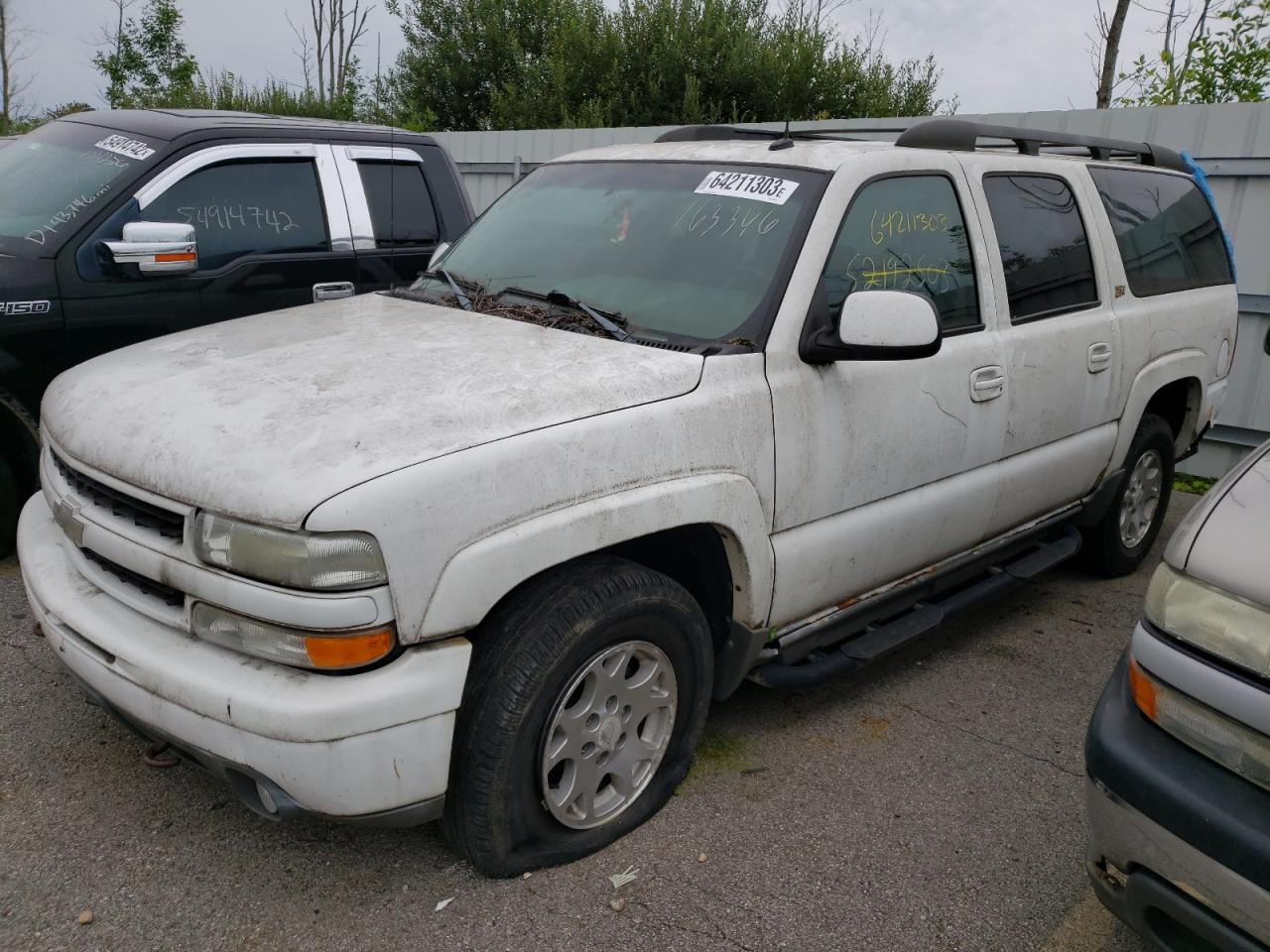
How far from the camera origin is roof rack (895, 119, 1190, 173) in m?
3.73

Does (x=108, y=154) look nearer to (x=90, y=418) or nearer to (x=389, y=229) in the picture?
(x=389, y=229)

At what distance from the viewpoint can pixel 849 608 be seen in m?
3.48

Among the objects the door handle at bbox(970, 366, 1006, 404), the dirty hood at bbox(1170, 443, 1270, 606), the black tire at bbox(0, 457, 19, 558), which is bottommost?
the black tire at bbox(0, 457, 19, 558)

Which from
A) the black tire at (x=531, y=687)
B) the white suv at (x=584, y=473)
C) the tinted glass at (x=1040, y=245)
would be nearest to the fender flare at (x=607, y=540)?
the white suv at (x=584, y=473)

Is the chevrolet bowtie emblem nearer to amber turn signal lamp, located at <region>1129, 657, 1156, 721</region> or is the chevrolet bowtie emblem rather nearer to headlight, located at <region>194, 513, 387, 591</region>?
headlight, located at <region>194, 513, 387, 591</region>

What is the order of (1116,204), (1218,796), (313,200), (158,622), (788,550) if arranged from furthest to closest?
(313,200)
(1116,204)
(788,550)
(158,622)
(1218,796)

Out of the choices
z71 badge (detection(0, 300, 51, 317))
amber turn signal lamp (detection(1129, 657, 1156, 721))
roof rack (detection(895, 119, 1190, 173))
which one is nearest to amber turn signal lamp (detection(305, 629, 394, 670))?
amber turn signal lamp (detection(1129, 657, 1156, 721))

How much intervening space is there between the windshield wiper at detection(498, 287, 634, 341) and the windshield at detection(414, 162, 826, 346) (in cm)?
1

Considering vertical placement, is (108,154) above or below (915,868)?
above

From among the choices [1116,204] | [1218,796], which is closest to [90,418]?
[1218,796]

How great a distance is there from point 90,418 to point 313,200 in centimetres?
264

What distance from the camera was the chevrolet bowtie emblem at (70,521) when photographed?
8.87 feet

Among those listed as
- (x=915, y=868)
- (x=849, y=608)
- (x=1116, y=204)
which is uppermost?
(x=1116, y=204)

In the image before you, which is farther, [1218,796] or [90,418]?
[90,418]
